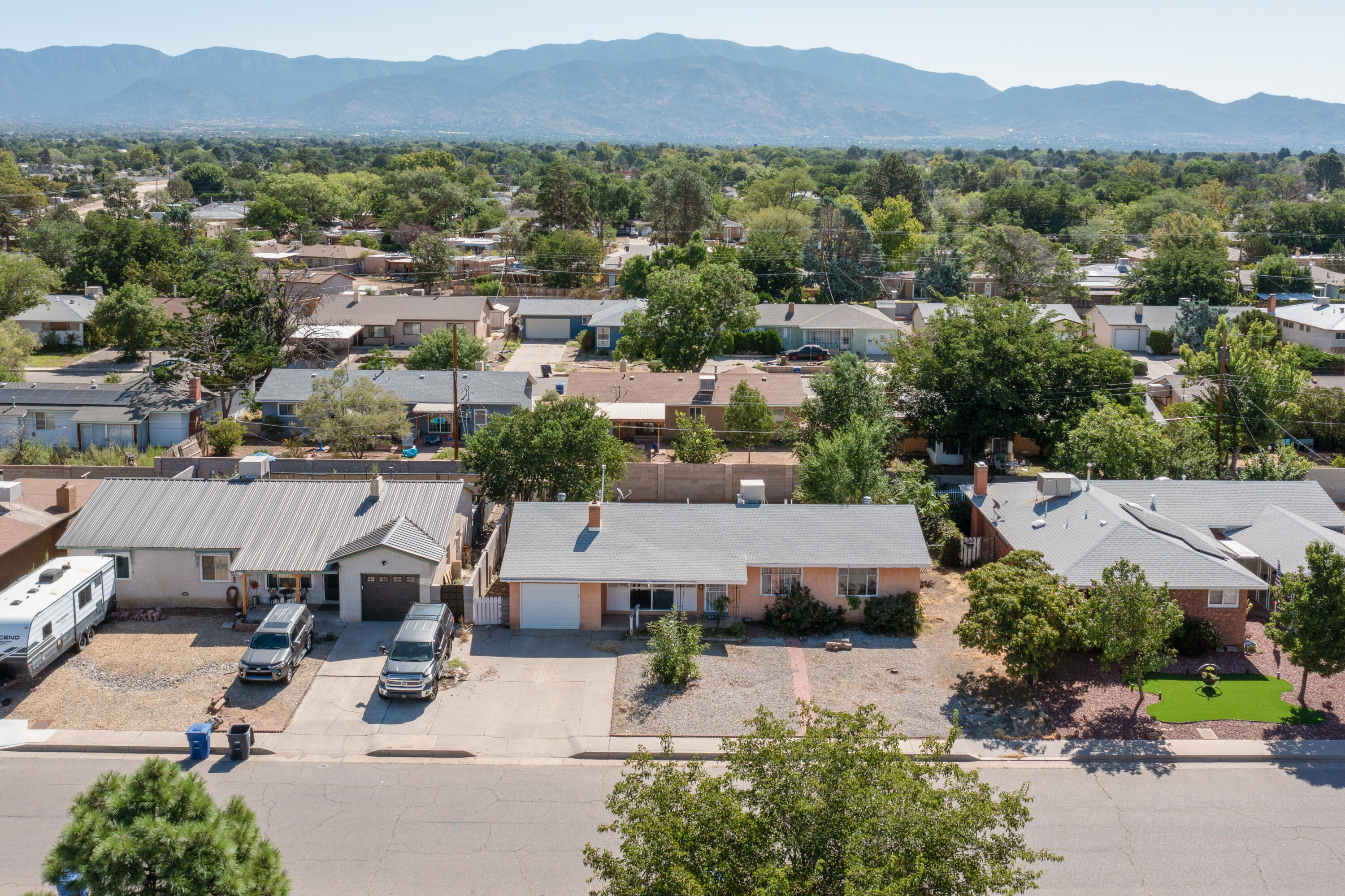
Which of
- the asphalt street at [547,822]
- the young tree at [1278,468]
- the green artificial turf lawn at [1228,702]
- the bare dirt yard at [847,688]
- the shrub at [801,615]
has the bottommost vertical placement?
the asphalt street at [547,822]

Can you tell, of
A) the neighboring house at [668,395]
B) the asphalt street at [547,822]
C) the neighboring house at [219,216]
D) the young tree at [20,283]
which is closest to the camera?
the asphalt street at [547,822]

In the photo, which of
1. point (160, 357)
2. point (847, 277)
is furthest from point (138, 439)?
point (847, 277)

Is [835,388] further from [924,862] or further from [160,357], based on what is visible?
[160,357]

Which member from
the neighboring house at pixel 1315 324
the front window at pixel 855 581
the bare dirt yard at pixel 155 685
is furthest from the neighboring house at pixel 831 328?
the bare dirt yard at pixel 155 685

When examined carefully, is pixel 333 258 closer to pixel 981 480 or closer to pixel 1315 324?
pixel 981 480

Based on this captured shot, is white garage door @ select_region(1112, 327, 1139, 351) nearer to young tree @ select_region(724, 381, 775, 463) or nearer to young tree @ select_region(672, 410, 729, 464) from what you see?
young tree @ select_region(724, 381, 775, 463)

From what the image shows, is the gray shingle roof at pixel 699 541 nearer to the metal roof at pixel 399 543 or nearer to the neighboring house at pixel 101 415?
the metal roof at pixel 399 543
